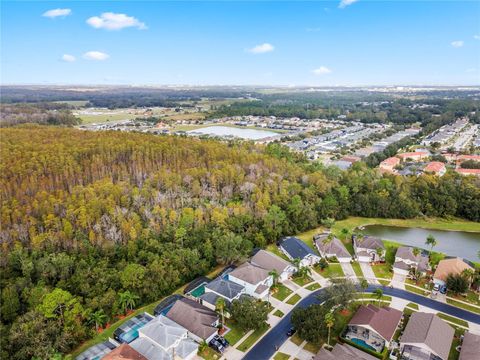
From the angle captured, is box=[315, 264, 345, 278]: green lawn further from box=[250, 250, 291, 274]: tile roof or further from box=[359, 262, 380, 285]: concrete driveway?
box=[250, 250, 291, 274]: tile roof

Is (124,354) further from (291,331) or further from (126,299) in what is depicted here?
(291,331)

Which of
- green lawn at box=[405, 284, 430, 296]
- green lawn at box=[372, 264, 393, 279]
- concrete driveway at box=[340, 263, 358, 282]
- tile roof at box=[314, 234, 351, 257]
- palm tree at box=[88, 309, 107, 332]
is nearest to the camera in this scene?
palm tree at box=[88, 309, 107, 332]

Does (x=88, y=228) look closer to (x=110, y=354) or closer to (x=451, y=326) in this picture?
(x=110, y=354)

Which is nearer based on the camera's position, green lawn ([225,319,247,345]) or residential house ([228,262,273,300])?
green lawn ([225,319,247,345])

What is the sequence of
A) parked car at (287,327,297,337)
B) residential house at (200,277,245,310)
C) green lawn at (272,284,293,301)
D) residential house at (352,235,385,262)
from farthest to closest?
residential house at (352,235,385,262) < green lawn at (272,284,293,301) < residential house at (200,277,245,310) < parked car at (287,327,297,337)

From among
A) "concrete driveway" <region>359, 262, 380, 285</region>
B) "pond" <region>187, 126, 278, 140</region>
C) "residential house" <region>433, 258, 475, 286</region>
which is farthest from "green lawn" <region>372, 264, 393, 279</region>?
"pond" <region>187, 126, 278, 140</region>

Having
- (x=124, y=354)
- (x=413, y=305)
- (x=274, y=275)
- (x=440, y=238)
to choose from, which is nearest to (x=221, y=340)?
(x=124, y=354)

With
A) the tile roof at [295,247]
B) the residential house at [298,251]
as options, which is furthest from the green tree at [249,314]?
the tile roof at [295,247]

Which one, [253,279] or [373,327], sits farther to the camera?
[253,279]
